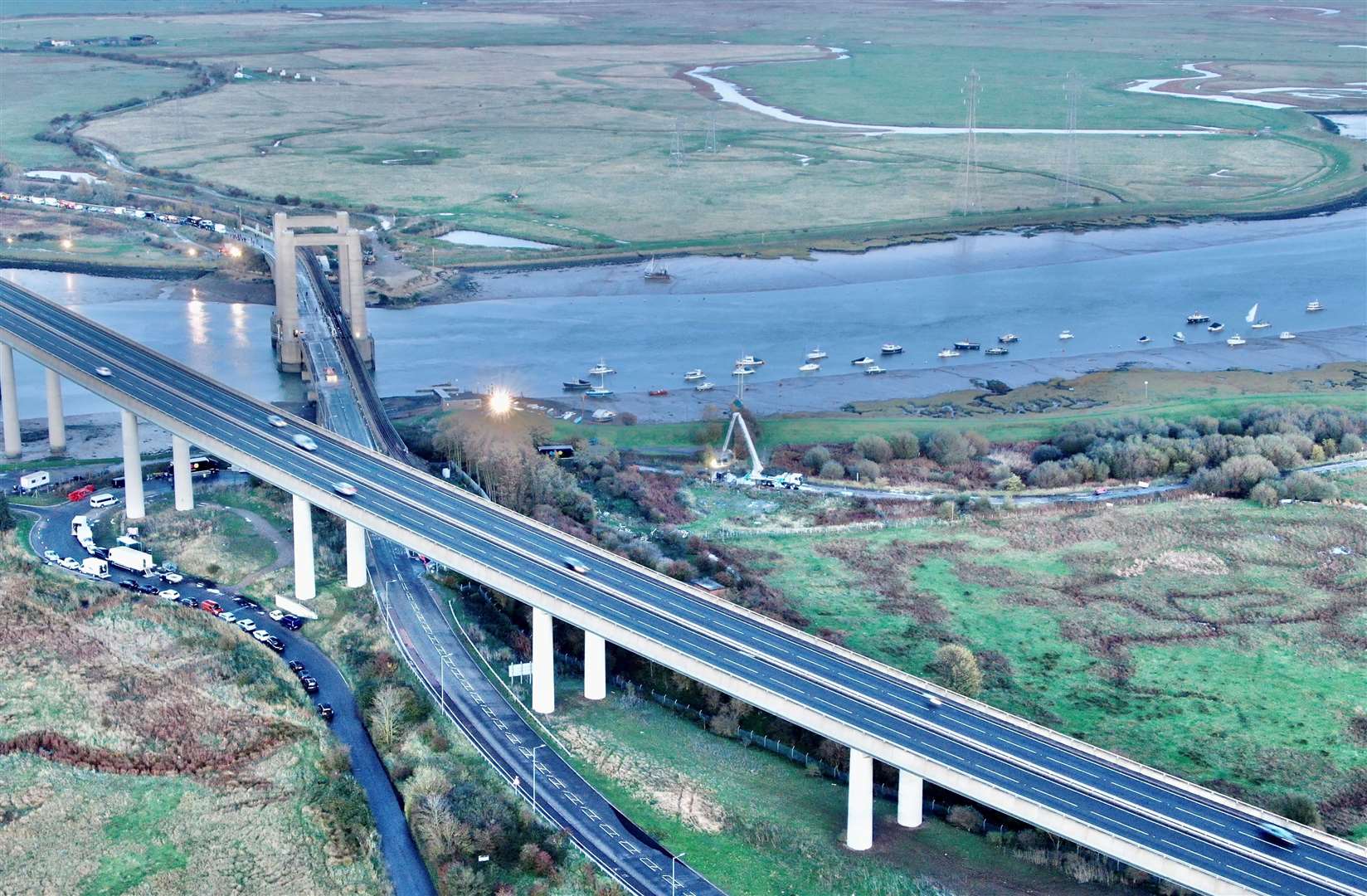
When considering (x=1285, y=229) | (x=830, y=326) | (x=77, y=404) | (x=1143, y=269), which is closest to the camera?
(x=77, y=404)

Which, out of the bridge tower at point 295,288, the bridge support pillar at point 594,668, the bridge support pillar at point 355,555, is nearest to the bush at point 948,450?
the bridge support pillar at point 355,555

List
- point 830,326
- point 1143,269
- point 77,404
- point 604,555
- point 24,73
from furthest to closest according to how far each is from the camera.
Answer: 1. point 24,73
2. point 1143,269
3. point 830,326
4. point 77,404
5. point 604,555

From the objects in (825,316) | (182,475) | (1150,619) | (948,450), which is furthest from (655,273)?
(1150,619)

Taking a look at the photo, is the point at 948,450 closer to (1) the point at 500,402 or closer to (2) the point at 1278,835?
(1) the point at 500,402

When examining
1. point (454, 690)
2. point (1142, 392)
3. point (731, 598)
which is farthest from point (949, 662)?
point (1142, 392)

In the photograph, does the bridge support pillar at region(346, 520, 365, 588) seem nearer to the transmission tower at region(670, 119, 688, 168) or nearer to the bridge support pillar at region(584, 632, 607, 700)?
the bridge support pillar at region(584, 632, 607, 700)

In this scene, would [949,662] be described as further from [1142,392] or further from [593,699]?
[1142,392]
